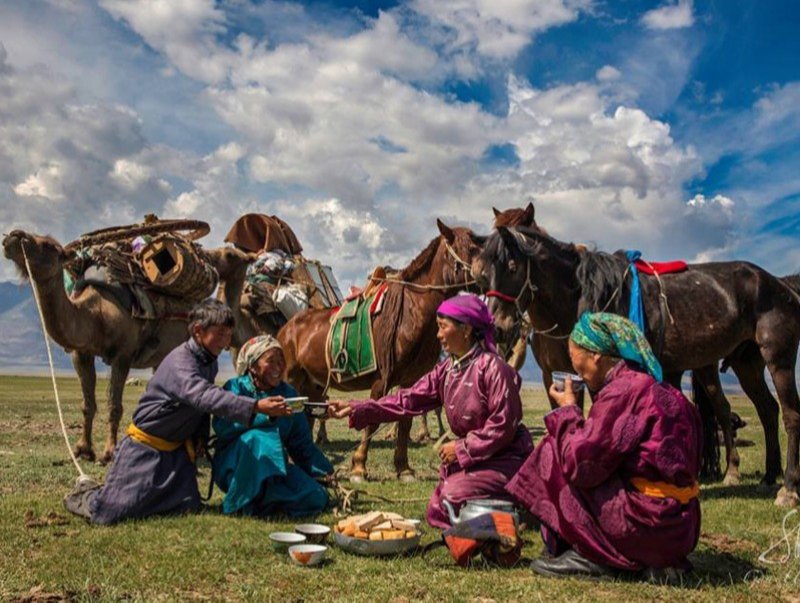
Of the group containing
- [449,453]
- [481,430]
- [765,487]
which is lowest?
[765,487]

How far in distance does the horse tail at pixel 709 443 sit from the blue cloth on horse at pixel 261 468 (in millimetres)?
5020

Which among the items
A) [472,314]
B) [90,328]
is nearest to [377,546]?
[472,314]

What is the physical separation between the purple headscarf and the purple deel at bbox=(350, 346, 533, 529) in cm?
13

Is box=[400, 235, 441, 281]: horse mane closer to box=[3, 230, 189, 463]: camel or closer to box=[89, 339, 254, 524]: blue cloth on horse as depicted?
box=[89, 339, 254, 524]: blue cloth on horse

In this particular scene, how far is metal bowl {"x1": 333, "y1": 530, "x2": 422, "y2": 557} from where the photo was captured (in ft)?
14.3

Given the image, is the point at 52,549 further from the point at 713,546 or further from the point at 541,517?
the point at 713,546

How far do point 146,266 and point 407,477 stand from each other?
215 inches

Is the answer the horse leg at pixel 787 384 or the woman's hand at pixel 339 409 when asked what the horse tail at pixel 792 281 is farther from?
the woman's hand at pixel 339 409

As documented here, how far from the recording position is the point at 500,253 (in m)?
6.47

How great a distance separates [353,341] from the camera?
8.58m

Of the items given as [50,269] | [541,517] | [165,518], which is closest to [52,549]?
[165,518]

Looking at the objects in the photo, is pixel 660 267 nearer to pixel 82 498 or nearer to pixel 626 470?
pixel 626 470

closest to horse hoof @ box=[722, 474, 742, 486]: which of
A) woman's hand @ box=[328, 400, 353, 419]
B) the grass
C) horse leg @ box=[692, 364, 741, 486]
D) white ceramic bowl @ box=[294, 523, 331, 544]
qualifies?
horse leg @ box=[692, 364, 741, 486]

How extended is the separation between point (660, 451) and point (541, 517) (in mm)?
850
